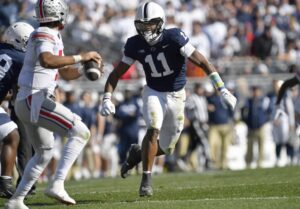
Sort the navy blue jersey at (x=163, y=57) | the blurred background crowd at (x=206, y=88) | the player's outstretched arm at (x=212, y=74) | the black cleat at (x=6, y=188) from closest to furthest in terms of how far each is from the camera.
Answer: the player's outstretched arm at (x=212, y=74)
the black cleat at (x=6, y=188)
the navy blue jersey at (x=163, y=57)
the blurred background crowd at (x=206, y=88)

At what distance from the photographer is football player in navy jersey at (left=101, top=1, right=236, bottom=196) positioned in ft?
30.5

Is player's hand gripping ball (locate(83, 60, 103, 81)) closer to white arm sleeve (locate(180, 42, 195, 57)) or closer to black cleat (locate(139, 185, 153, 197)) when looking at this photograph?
white arm sleeve (locate(180, 42, 195, 57))

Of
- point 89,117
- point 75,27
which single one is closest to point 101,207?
point 89,117

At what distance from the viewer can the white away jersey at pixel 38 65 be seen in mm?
7965

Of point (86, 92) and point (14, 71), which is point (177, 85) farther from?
point (86, 92)

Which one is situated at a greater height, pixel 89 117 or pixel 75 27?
pixel 75 27

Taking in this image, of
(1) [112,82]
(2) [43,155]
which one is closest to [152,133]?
(1) [112,82]

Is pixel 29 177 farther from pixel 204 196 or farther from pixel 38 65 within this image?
pixel 204 196

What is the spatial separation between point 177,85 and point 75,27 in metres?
10.8

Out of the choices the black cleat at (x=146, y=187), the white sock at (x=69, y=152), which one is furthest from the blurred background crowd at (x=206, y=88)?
the white sock at (x=69, y=152)

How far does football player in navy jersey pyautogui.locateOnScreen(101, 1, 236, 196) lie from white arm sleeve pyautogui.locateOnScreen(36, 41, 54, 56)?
1.35 m

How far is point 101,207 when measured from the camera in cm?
827

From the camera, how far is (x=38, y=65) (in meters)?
8.16

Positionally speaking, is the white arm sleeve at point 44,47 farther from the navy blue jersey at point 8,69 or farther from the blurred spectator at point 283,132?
the blurred spectator at point 283,132
